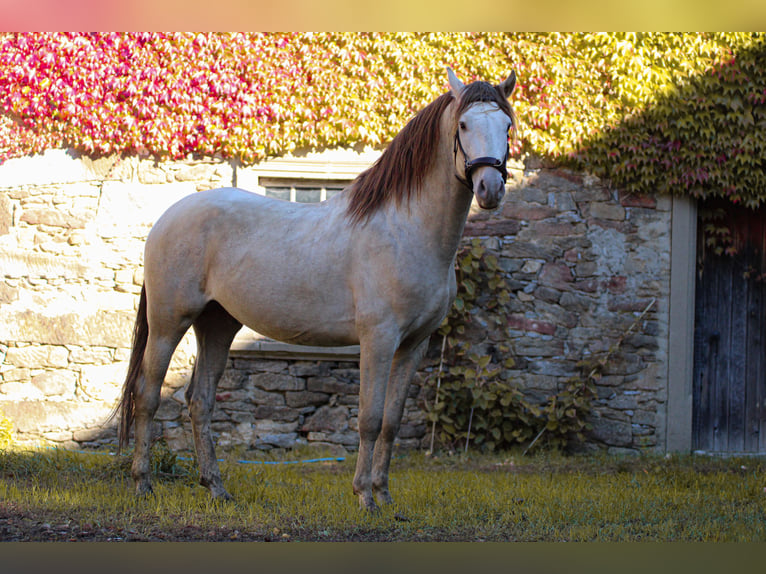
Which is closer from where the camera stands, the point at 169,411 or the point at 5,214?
the point at 169,411

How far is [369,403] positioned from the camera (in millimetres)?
3641

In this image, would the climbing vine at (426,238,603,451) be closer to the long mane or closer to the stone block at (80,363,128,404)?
the long mane

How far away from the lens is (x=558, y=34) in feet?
21.9

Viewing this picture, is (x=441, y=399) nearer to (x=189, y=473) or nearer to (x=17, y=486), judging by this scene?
(x=189, y=473)

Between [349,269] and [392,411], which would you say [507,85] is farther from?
[392,411]

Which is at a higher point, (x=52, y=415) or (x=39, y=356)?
(x=39, y=356)

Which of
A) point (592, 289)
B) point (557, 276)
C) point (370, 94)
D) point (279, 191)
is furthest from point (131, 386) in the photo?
point (592, 289)

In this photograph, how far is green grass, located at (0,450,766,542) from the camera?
11.2 ft

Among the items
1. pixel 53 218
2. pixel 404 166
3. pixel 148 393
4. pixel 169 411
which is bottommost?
pixel 169 411

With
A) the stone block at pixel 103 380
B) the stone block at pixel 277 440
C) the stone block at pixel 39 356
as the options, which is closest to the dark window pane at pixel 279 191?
the stone block at pixel 103 380

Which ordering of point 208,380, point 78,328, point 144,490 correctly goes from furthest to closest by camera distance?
point 78,328 → point 208,380 → point 144,490

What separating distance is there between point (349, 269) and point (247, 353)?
302 cm

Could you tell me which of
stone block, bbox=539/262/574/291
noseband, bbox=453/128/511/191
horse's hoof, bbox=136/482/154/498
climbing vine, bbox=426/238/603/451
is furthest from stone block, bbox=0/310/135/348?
noseband, bbox=453/128/511/191

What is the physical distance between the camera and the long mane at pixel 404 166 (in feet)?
12.0
